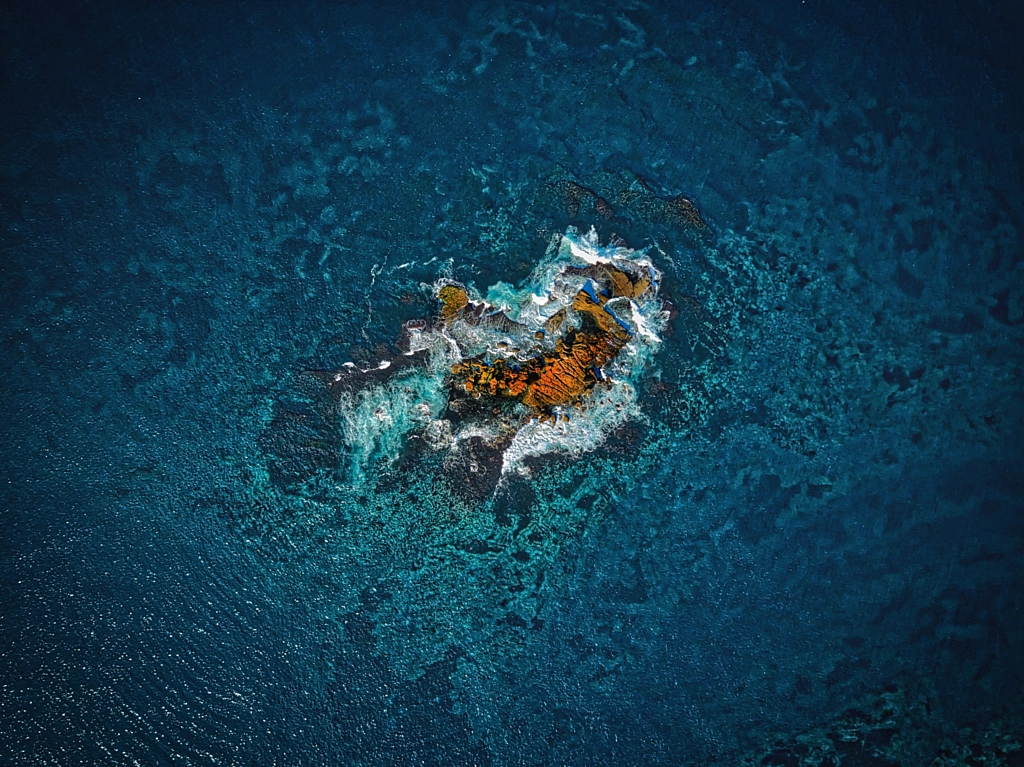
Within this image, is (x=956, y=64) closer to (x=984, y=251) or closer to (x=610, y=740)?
(x=984, y=251)

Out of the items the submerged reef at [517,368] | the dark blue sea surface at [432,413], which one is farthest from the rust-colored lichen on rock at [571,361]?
the dark blue sea surface at [432,413]

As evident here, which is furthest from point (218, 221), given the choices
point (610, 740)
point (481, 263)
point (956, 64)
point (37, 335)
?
point (956, 64)

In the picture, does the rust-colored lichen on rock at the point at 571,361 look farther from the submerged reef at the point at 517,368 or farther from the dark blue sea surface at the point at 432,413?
the dark blue sea surface at the point at 432,413

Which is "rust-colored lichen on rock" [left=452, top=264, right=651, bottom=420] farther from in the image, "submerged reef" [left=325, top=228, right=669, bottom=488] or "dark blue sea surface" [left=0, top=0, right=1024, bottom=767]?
"dark blue sea surface" [left=0, top=0, right=1024, bottom=767]

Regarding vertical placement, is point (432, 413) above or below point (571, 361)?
below

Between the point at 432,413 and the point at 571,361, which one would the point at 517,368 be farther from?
the point at 432,413

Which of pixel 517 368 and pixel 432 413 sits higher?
pixel 517 368

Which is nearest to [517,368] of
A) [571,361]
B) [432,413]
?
[571,361]
